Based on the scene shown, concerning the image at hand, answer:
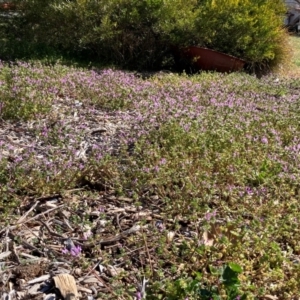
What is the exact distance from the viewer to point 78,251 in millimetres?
2740

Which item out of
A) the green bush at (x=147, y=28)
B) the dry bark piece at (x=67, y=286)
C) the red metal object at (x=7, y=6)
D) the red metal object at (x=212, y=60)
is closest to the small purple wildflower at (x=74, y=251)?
the dry bark piece at (x=67, y=286)

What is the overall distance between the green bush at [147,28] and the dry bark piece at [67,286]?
7005mm

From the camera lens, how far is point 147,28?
31.3 feet

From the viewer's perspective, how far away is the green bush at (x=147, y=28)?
30.3 ft

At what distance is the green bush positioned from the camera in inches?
364

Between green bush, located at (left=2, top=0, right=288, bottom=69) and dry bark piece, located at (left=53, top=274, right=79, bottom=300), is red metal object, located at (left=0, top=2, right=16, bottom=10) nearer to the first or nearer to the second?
green bush, located at (left=2, top=0, right=288, bottom=69)

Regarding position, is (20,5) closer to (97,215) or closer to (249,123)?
(249,123)

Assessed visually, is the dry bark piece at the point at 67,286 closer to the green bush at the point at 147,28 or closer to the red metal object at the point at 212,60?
the green bush at the point at 147,28

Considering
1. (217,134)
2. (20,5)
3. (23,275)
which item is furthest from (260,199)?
(20,5)

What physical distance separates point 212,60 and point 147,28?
1337mm

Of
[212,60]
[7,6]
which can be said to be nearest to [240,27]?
[212,60]

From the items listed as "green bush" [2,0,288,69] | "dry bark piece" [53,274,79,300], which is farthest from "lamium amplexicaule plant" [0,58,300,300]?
"green bush" [2,0,288,69]

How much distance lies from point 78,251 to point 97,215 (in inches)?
24.2

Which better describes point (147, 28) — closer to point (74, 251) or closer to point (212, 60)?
point (212, 60)
